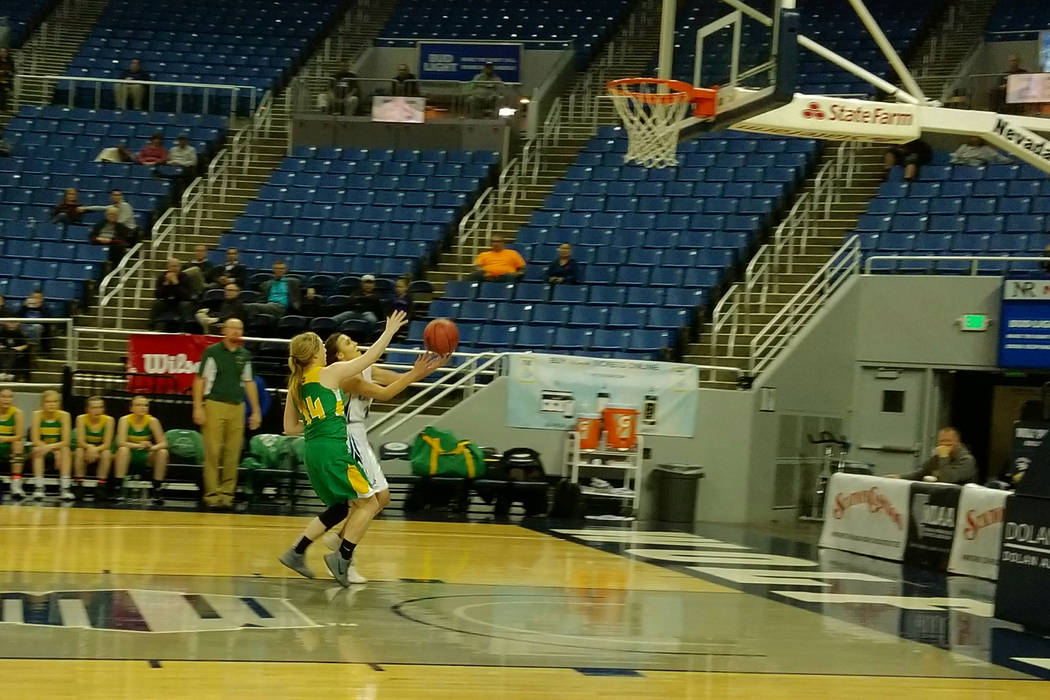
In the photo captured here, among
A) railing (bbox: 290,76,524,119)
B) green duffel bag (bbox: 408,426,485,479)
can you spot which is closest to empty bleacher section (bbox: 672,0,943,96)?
railing (bbox: 290,76,524,119)

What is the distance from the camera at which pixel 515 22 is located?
29.8 m

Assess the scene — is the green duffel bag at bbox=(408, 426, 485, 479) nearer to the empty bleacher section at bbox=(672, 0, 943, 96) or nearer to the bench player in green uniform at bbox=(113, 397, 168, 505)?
the bench player in green uniform at bbox=(113, 397, 168, 505)

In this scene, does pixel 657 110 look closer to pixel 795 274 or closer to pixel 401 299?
pixel 401 299

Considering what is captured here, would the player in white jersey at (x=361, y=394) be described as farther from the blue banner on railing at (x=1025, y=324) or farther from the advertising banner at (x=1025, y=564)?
the blue banner on railing at (x=1025, y=324)

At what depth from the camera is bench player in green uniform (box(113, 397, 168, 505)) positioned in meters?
15.5

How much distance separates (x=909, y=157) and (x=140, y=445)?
485 inches

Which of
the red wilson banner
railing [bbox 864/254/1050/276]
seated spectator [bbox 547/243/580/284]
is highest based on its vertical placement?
railing [bbox 864/254/1050/276]

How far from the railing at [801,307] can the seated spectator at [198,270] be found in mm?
7263

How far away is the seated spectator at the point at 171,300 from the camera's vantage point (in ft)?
64.2

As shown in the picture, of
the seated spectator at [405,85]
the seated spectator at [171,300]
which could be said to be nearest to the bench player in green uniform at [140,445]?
the seated spectator at [171,300]

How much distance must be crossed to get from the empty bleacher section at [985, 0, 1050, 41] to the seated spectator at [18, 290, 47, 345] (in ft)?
53.3

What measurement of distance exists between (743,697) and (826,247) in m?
15.7

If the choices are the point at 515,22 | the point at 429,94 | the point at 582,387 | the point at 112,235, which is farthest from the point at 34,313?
the point at 515,22

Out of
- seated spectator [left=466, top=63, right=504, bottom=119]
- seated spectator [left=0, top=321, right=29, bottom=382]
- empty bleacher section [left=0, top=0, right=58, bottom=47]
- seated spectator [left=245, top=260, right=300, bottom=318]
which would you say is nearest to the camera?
seated spectator [left=0, top=321, right=29, bottom=382]
